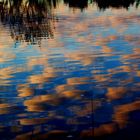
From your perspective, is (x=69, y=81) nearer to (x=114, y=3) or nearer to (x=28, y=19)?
(x=28, y=19)

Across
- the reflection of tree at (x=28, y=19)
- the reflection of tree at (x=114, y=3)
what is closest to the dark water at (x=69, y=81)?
the reflection of tree at (x=28, y=19)

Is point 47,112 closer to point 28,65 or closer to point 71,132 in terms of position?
point 71,132

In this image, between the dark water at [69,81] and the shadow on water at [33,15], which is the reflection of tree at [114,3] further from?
the dark water at [69,81]

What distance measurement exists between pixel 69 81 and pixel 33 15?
22.1 meters

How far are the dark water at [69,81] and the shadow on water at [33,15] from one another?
0.44 feet

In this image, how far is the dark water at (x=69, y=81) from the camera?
980 cm

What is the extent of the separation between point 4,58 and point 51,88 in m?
5.67

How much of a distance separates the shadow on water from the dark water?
0.13 meters

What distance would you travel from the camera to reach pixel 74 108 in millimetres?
11133

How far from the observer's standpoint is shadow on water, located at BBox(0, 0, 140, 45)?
25281 mm

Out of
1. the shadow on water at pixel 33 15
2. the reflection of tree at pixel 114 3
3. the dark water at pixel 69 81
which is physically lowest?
the reflection of tree at pixel 114 3

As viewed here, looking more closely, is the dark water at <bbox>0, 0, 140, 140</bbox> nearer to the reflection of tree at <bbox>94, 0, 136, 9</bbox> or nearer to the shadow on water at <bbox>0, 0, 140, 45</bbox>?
the shadow on water at <bbox>0, 0, 140, 45</bbox>

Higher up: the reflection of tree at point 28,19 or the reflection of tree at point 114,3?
the reflection of tree at point 28,19

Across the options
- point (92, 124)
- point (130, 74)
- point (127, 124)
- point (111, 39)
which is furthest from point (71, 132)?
point (111, 39)
